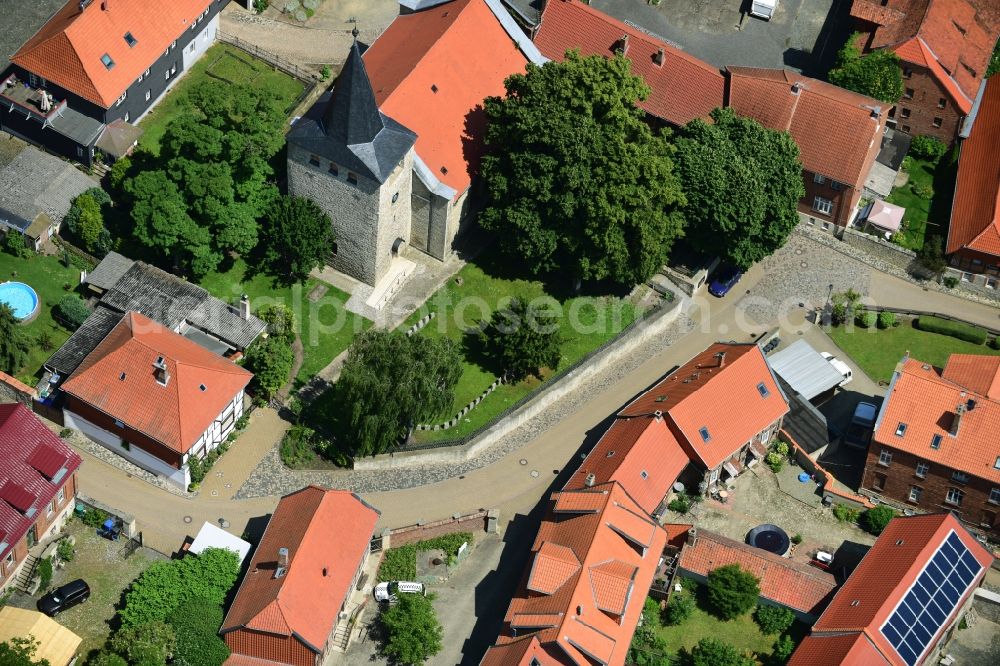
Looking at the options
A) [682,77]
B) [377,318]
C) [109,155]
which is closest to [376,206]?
[377,318]

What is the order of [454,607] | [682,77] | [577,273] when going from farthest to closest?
[682,77] < [577,273] < [454,607]

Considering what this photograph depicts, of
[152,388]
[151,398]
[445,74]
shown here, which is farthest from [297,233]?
[445,74]

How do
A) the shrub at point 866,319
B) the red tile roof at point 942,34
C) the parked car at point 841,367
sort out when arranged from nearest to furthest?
the parked car at point 841,367 < the shrub at point 866,319 < the red tile roof at point 942,34

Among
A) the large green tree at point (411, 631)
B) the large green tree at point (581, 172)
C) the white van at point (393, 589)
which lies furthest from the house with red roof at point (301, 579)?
the large green tree at point (581, 172)

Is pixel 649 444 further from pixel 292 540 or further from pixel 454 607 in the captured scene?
pixel 292 540

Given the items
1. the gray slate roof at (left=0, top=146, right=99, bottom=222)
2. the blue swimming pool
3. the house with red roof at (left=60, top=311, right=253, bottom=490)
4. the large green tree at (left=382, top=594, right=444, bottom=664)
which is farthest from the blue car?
the blue swimming pool

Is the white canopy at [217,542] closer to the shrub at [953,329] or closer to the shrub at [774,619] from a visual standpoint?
the shrub at [774,619]

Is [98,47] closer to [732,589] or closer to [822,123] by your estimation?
[822,123]

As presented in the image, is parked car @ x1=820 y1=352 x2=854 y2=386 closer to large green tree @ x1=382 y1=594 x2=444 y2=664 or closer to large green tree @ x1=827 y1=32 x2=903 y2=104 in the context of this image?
large green tree @ x1=827 y1=32 x2=903 y2=104
